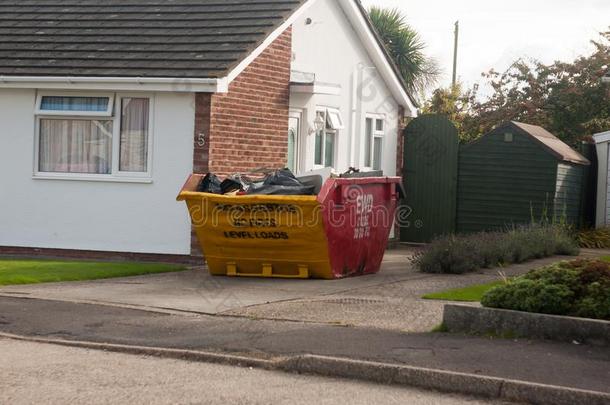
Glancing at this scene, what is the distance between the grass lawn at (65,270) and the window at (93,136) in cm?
176

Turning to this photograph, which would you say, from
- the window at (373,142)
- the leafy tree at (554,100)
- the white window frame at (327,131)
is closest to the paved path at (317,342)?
the white window frame at (327,131)

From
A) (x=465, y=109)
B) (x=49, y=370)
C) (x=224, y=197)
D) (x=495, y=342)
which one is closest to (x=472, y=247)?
(x=224, y=197)

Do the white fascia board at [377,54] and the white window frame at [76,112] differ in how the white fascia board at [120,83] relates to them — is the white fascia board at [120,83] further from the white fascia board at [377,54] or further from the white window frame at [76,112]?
the white fascia board at [377,54]

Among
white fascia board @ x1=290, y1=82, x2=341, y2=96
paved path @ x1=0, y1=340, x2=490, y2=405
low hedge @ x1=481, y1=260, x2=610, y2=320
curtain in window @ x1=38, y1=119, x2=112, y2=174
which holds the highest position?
white fascia board @ x1=290, y1=82, x2=341, y2=96

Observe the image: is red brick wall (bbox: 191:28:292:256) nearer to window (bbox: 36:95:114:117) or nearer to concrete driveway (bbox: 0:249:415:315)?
window (bbox: 36:95:114:117)

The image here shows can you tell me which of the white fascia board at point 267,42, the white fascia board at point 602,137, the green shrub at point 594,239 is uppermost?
the white fascia board at point 267,42

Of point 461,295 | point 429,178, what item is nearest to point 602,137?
point 429,178

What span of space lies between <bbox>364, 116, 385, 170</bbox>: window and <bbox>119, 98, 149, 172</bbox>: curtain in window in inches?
249

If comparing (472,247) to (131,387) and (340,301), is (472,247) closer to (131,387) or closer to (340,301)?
(340,301)

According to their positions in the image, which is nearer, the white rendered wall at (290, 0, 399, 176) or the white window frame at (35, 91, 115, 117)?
the white window frame at (35, 91, 115, 117)

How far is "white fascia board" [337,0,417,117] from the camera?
21000mm

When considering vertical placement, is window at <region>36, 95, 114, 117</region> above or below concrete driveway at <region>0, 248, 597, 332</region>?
above

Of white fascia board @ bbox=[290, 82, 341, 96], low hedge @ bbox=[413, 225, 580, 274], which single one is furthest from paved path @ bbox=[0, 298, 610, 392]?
white fascia board @ bbox=[290, 82, 341, 96]

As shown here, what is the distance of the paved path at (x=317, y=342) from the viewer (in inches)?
334
